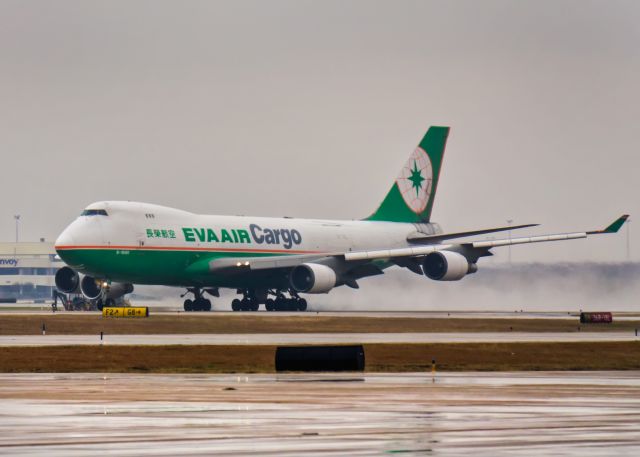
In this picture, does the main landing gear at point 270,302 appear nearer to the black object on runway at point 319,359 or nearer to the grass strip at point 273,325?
the grass strip at point 273,325

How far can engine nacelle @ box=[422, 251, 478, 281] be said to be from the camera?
9975cm

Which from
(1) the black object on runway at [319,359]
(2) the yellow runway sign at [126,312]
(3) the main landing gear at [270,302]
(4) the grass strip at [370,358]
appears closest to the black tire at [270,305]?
(3) the main landing gear at [270,302]

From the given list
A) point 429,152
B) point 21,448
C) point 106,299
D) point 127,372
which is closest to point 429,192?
point 429,152

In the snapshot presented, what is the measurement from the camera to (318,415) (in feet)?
90.4

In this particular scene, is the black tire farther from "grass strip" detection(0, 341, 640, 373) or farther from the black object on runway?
the black object on runway

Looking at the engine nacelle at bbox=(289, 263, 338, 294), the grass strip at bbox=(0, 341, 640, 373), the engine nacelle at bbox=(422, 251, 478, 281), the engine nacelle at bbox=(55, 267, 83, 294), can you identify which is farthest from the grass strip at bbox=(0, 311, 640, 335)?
the grass strip at bbox=(0, 341, 640, 373)

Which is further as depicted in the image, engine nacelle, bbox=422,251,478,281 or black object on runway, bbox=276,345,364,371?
engine nacelle, bbox=422,251,478,281

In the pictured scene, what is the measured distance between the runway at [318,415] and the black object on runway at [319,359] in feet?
9.39

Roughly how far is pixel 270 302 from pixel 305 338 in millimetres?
41963

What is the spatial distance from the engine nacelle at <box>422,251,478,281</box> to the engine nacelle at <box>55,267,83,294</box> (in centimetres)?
2596

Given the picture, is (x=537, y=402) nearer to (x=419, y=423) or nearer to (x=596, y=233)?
(x=419, y=423)

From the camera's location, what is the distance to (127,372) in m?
43.1

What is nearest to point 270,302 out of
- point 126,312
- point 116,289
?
point 116,289

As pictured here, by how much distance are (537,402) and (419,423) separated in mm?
5633
